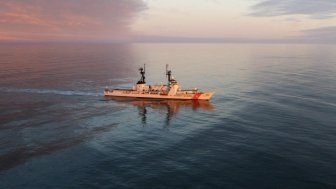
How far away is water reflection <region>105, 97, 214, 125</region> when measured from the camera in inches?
4193

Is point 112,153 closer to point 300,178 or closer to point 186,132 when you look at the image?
point 186,132

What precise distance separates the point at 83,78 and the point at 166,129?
10117 cm

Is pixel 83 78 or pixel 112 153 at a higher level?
pixel 83 78

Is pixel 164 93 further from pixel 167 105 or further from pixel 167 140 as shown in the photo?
pixel 167 140

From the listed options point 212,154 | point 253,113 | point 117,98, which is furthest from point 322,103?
point 117,98

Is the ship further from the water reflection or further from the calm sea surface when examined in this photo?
the calm sea surface

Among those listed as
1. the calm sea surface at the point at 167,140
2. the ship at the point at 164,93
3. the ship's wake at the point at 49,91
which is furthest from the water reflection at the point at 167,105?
the ship's wake at the point at 49,91

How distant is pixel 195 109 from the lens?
11000 centimetres

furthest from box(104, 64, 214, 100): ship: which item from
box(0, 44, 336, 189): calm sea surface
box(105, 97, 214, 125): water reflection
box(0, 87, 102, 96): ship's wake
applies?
box(0, 87, 102, 96): ship's wake

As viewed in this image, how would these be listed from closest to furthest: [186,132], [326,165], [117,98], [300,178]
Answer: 1. [300,178]
2. [326,165]
3. [186,132]
4. [117,98]

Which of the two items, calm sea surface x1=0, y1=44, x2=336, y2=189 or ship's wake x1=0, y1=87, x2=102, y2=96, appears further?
ship's wake x1=0, y1=87, x2=102, y2=96

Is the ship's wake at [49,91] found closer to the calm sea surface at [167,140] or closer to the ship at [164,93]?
the calm sea surface at [167,140]

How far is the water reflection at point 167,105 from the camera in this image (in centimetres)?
10650

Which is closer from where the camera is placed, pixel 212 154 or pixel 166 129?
pixel 212 154
